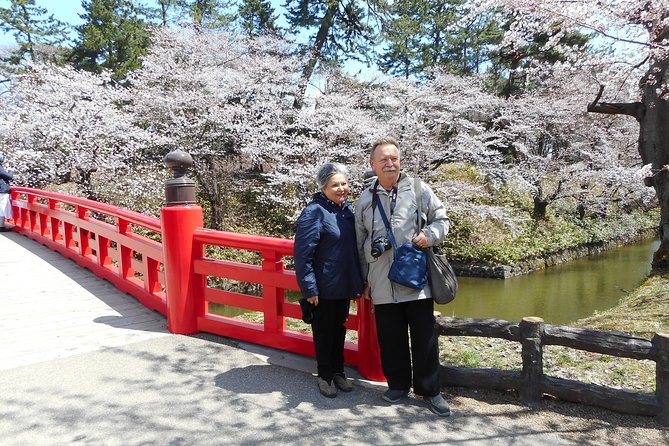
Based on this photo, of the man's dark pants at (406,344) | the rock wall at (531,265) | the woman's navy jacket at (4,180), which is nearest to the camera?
the man's dark pants at (406,344)

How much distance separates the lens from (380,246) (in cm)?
288

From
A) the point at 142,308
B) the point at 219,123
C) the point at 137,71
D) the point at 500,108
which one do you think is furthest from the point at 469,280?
the point at 137,71

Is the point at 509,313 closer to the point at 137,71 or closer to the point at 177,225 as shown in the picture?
the point at 177,225

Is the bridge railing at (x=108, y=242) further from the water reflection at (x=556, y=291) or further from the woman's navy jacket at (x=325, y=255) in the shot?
the water reflection at (x=556, y=291)

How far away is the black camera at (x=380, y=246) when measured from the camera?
288cm

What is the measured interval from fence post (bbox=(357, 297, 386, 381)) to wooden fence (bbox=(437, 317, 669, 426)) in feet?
1.49

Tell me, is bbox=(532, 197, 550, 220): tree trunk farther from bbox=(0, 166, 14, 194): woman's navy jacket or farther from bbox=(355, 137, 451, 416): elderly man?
bbox=(355, 137, 451, 416): elderly man

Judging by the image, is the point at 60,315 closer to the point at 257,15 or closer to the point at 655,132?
the point at 655,132

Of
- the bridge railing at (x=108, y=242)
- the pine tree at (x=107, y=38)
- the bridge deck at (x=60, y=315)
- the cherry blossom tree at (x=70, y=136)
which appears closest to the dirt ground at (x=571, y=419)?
the bridge deck at (x=60, y=315)

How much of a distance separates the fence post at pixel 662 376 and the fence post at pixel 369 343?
167cm

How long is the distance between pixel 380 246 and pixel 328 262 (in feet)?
1.15

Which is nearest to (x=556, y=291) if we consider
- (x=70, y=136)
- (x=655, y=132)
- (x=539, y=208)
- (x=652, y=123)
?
(x=655, y=132)

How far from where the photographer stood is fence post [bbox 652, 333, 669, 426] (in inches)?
108

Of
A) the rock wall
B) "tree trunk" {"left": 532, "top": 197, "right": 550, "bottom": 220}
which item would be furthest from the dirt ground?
"tree trunk" {"left": 532, "top": 197, "right": 550, "bottom": 220}
